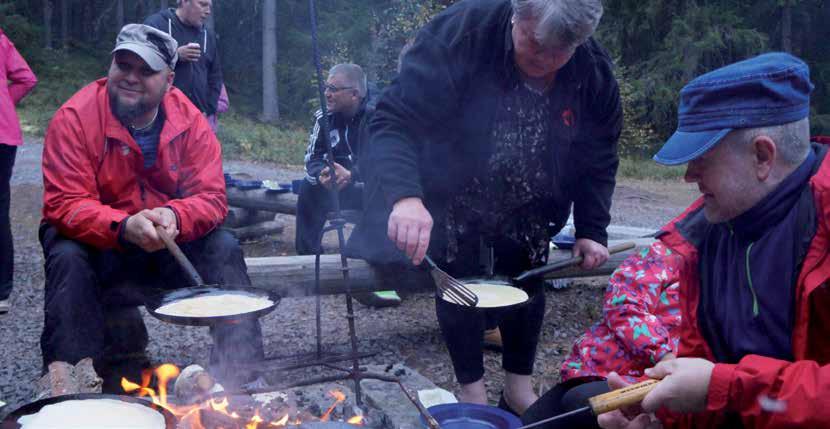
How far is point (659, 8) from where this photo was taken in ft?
60.1

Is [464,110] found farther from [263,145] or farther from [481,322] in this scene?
[263,145]

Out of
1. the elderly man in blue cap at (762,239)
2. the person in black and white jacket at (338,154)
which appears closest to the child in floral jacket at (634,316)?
the elderly man in blue cap at (762,239)

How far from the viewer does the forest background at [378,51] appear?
16.1 m

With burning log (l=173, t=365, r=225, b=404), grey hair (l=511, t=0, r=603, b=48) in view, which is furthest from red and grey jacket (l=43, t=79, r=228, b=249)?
grey hair (l=511, t=0, r=603, b=48)

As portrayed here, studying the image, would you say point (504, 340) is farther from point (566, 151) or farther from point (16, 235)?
point (16, 235)

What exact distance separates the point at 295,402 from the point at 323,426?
0.82 metres

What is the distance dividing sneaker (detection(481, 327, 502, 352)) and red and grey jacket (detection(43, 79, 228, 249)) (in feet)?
5.81

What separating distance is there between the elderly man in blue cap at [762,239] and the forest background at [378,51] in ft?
28.3

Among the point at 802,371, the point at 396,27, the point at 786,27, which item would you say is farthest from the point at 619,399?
the point at 786,27

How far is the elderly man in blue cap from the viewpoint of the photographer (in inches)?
60.3

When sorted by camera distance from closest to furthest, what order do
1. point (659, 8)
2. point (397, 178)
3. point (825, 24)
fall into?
point (397, 178) < point (659, 8) < point (825, 24)

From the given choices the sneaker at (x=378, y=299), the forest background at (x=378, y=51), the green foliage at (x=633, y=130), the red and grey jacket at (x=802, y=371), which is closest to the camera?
the red and grey jacket at (x=802, y=371)

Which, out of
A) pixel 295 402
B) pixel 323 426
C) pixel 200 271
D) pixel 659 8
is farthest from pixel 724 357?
pixel 659 8

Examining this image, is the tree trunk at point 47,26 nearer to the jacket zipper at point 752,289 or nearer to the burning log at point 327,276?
the burning log at point 327,276
